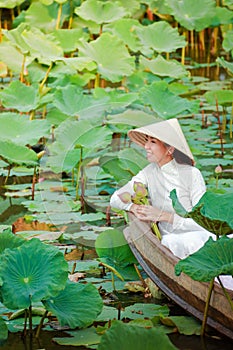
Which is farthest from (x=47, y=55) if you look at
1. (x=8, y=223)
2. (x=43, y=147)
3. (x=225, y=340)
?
(x=225, y=340)

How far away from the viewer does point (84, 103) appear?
5184 mm

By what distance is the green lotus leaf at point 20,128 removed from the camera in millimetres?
4796

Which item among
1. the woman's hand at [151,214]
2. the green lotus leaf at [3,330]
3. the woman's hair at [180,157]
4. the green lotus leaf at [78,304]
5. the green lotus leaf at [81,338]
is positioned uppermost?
the woman's hair at [180,157]

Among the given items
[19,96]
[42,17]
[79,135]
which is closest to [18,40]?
[19,96]

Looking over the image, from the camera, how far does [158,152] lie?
363 cm

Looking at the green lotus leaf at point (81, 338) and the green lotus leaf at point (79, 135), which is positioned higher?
the green lotus leaf at point (79, 135)

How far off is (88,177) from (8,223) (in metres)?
0.66

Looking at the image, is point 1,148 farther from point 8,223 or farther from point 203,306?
point 203,306

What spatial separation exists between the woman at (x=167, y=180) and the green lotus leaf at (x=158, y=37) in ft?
9.35

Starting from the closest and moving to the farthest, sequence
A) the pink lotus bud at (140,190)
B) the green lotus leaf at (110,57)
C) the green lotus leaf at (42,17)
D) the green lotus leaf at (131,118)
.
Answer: the pink lotus bud at (140,190)
the green lotus leaf at (131,118)
the green lotus leaf at (110,57)
the green lotus leaf at (42,17)

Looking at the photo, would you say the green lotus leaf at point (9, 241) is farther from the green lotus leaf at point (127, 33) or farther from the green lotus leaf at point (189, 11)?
the green lotus leaf at point (189, 11)

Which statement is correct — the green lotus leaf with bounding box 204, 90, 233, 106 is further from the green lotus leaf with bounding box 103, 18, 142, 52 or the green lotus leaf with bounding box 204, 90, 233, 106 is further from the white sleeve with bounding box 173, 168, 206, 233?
the white sleeve with bounding box 173, 168, 206, 233

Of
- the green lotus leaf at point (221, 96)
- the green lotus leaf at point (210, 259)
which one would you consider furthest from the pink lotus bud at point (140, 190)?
the green lotus leaf at point (221, 96)

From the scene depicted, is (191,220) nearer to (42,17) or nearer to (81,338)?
(81,338)
